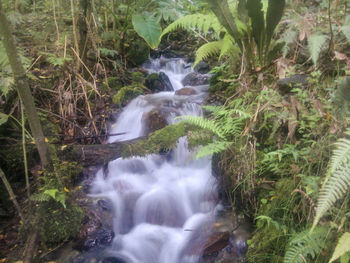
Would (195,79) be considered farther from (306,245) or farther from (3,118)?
(306,245)

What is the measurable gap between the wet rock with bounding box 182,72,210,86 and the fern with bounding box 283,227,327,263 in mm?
3895

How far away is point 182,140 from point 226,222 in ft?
3.68

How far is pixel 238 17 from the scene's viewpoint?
2650 millimetres

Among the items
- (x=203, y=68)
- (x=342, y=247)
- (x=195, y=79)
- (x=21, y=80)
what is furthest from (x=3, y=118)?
(x=203, y=68)

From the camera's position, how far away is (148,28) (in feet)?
14.1

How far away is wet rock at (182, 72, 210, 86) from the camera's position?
17.2 ft

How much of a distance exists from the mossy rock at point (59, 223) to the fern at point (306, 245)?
174 cm

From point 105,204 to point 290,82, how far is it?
2.12m

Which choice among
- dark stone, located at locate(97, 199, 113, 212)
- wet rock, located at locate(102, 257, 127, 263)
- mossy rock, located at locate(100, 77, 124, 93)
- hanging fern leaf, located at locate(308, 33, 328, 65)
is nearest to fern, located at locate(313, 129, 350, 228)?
hanging fern leaf, located at locate(308, 33, 328, 65)

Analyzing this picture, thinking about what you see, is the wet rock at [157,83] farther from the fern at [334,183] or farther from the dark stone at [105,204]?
the fern at [334,183]

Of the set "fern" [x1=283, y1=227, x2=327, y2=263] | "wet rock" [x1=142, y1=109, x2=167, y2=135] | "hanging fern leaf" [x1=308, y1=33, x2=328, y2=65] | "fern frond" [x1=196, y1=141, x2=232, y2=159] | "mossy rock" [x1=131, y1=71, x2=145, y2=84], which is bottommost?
"fern" [x1=283, y1=227, x2=327, y2=263]

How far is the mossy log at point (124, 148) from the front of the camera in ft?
9.81

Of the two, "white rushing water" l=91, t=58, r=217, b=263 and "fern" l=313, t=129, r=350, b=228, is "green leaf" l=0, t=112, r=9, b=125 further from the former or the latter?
"fern" l=313, t=129, r=350, b=228

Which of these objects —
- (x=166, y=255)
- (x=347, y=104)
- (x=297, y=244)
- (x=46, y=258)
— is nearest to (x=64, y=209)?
(x=46, y=258)
